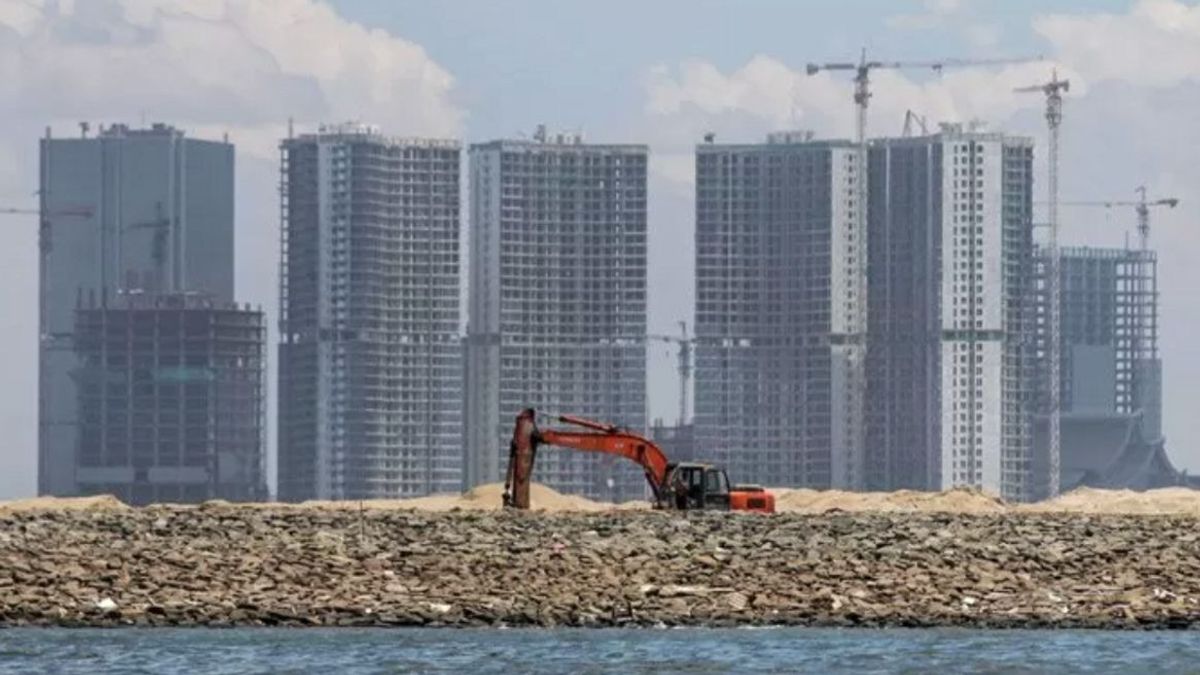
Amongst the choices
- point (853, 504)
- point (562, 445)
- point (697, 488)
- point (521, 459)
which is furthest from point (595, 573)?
point (853, 504)

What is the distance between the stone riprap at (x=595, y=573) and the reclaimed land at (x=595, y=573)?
5 centimetres

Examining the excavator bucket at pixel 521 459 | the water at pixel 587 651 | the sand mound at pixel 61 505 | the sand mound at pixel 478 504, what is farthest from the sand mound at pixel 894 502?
the water at pixel 587 651

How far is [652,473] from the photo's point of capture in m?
69.9

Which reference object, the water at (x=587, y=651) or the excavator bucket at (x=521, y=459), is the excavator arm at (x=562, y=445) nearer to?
the excavator bucket at (x=521, y=459)

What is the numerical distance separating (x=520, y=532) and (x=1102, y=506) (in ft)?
93.2

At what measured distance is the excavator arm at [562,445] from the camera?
69.7 m

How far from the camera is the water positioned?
4053cm

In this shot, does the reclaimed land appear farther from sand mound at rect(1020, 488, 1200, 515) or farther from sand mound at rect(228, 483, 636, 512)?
sand mound at rect(1020, 488, 1200, 515)

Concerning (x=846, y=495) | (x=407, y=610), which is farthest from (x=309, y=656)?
(x=846, y=495)

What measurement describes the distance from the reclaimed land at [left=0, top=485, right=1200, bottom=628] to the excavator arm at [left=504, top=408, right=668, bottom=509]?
31.8ft

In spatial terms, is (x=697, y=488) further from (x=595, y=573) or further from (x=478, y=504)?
(x=595, y=573)

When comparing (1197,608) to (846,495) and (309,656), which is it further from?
(846,495)

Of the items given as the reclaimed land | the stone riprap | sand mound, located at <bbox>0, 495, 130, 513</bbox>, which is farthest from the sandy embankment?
the stone riprap

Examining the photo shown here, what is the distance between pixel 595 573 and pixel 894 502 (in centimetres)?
2897
